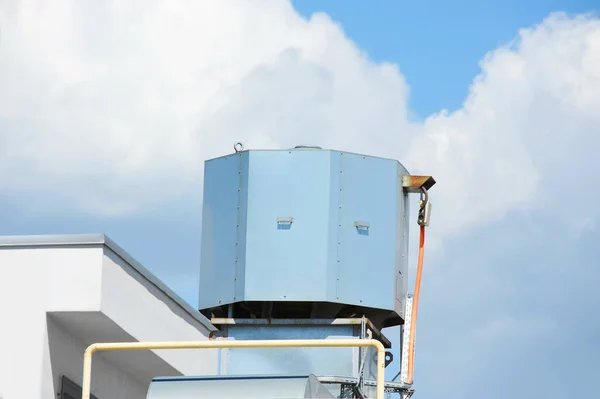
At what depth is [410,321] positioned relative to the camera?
68.2ft

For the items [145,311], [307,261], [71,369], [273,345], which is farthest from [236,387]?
[307,261]

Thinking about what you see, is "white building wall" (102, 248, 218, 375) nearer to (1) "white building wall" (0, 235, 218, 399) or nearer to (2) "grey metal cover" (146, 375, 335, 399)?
(1) "white building wall" (0, 235, 218, 399)

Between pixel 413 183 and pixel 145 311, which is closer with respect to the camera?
pixel 145 311

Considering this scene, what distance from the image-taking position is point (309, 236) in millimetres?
19766

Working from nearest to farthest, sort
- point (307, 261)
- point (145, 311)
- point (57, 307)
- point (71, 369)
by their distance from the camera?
point (57, 307) → point (71, 369) → point (145, 311) → point (307, 261)

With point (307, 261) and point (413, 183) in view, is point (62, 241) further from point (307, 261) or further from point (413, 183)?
point (413, 183)

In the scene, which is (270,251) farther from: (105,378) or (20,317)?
(20,317)

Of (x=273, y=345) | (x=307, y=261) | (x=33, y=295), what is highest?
(x=307, y=261)

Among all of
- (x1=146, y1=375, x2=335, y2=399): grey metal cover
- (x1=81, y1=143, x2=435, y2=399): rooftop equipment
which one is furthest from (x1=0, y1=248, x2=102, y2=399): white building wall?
(x1=81, y1=143, x2=435, y2=399): rooftop equipment

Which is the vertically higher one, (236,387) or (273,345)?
(273,345)

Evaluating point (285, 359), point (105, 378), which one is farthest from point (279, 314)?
point (105, 378)

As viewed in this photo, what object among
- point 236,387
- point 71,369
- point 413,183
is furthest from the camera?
point 413,183

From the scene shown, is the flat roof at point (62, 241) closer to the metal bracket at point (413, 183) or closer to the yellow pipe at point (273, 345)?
the yellow pipe at point (273, 345)

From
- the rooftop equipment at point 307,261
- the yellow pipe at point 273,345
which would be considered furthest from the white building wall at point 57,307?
the rooftop equipment at point 307,261
